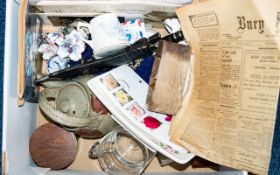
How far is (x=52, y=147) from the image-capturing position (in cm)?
81

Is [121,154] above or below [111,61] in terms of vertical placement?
below

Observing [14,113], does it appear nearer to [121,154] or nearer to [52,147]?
[52,147]

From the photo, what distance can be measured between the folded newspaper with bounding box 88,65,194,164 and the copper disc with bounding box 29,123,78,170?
0.13m

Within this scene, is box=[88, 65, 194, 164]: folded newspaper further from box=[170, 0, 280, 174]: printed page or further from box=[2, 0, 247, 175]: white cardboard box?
box=[2, 0, 247, 175]: white cardboard box

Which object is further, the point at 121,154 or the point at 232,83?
the point at 121,154

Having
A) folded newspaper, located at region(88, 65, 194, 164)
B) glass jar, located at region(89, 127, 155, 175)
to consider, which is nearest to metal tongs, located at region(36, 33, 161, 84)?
folded newspaper, located at region(88, 65, 194, 164)

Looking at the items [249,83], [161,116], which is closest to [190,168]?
[161,116]

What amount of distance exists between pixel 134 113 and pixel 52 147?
186 mm

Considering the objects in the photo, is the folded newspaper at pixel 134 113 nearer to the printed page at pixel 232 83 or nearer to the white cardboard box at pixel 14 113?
the printed page at pixel 232 83

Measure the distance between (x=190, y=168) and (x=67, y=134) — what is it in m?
0.27

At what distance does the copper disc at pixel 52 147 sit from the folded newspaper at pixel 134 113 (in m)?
0.13

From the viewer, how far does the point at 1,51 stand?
3.21 ft

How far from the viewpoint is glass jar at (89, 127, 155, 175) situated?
0.80m

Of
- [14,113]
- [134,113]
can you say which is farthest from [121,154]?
[14,113]
